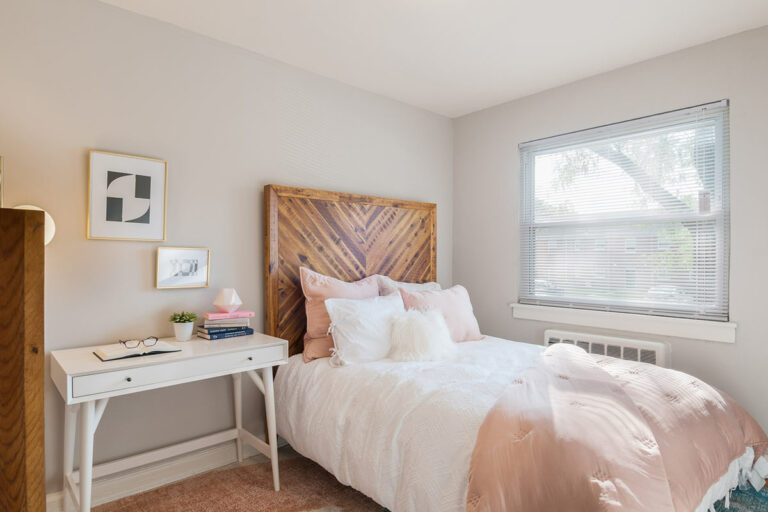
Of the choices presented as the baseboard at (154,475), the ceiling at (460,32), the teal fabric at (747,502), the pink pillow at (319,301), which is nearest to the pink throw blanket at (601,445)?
the teal fabric at (747,502)

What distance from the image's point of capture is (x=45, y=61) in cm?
206

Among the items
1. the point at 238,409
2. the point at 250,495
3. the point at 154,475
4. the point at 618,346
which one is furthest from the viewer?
the point at 618,346

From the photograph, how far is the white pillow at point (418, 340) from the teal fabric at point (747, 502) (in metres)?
1.50

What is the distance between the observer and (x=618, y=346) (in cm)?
296

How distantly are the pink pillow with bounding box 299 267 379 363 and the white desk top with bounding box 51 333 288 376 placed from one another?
312 millimetres

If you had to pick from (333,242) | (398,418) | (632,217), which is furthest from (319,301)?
(632,217)

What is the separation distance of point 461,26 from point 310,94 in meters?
1.17

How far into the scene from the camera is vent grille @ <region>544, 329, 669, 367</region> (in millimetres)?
2771

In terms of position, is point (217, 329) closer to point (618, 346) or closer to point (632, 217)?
point (618, 346)

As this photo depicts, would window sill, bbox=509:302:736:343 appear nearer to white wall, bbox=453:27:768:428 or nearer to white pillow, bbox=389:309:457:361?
white wall, bbox=453:27:768:428

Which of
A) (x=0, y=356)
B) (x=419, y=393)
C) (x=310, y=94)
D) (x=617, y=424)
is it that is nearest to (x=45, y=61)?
(x=310, y=94)

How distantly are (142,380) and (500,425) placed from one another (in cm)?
153

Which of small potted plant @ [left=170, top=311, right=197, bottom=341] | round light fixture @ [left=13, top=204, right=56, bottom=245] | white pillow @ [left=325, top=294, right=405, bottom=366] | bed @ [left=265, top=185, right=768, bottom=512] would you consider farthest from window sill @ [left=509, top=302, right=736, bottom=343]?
round light fixture @ [left=13, top=204, right=56, bottom=245]

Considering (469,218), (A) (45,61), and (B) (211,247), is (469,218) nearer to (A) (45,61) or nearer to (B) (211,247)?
(B) (211,247)
